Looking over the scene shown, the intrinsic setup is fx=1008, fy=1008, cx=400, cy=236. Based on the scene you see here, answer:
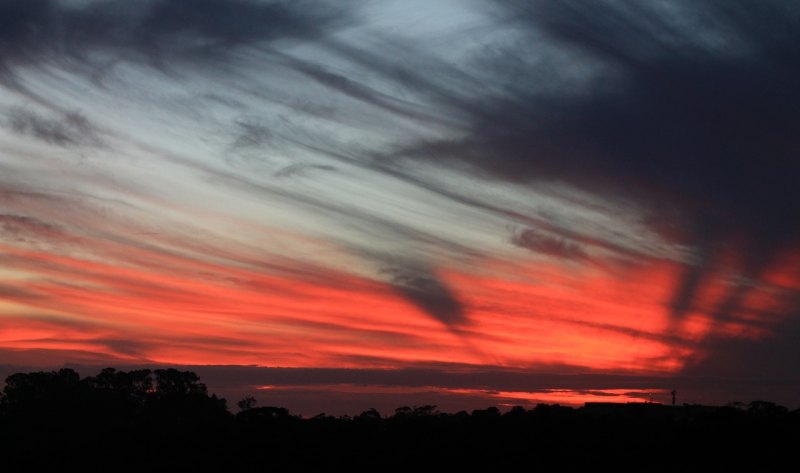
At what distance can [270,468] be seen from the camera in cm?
7006

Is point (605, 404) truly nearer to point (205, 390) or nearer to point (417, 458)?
point (417, 458)

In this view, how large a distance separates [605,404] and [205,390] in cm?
9761

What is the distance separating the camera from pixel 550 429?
226 ft

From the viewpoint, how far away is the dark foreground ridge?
57.6m

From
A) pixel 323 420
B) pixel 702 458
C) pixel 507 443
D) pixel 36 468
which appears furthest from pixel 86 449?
pixel 702 458

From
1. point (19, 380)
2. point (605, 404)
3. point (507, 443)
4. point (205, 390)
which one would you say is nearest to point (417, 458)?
point (507, 443)

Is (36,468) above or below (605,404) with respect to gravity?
below

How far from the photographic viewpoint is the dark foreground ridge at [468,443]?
5756 centimetres

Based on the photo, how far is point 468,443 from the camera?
68.6 m

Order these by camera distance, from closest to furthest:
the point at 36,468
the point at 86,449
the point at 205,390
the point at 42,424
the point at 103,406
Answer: the point at 36,468, the point at 86,449, the point at 42,424, the point at 103,406, the point at 205,390

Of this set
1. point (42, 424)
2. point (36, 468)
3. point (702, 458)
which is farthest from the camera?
point (42, 424)

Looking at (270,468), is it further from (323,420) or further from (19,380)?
(19,380)

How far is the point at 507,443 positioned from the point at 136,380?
116788mm

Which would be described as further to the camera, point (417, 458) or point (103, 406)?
point (103, 406)
